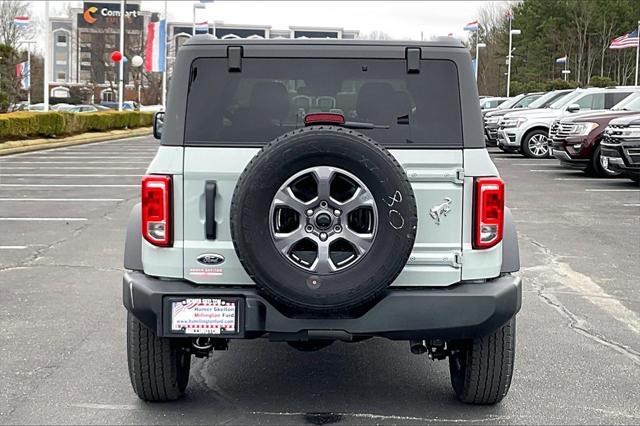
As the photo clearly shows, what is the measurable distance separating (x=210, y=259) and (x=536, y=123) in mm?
19763

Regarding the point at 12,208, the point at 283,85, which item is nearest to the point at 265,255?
the point at 283,85

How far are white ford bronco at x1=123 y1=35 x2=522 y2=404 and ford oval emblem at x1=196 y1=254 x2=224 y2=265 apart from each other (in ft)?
0.04

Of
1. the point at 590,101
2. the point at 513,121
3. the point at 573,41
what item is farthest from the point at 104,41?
the point at 590,101

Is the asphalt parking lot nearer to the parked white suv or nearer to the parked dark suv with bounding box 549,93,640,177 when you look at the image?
the parked dark suv with bounding box 549,93,640,177

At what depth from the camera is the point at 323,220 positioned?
406 cm

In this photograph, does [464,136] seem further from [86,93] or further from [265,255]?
[86,93]

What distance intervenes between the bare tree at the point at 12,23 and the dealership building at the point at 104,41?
13.3 ft

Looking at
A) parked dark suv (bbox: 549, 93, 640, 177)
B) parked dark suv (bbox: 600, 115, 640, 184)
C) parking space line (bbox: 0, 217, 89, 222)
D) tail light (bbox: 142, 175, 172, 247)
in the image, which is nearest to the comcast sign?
parked dark suv (bbox: 549, 93, 640, 177)

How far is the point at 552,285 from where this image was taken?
26.9 feet

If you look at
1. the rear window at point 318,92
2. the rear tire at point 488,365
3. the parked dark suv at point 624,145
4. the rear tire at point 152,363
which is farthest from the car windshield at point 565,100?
the rear tire at point 152,363

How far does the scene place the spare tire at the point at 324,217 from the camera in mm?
4047

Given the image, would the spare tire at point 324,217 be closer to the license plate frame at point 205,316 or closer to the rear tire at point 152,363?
the license plate frame at point 205,316

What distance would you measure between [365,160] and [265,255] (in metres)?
0.61

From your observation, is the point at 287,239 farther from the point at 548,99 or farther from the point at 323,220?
the point at 548,99
